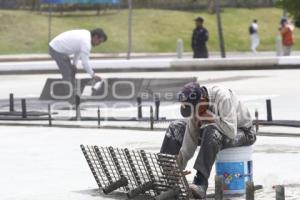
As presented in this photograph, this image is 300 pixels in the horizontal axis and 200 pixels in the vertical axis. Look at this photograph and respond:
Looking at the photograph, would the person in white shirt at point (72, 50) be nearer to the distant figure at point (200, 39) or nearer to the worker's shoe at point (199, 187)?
the worker's shoe at point (199, 187)

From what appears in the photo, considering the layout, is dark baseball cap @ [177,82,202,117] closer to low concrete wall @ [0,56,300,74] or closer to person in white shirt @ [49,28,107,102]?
person in white shirt @ [49,28,107,102]

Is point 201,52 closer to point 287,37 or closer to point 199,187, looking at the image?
point 287,37

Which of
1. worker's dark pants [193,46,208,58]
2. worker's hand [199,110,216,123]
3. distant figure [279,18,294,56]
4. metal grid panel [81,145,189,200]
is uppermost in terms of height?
distant figure [279,18,294,56]

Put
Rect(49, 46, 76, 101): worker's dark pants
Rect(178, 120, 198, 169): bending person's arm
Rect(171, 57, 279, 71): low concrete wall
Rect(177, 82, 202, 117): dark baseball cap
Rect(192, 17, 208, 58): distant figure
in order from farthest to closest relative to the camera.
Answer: Rect(192, 17, 208, 58): distant figure, Rect(171, 57, 279, 71): low concrete wall, Rect(49, 46, 76, 101): worker's dark pants, Rect(178, 120, 198, 169): bending person's arm, Rect(177, 82, 202, 117): dark baseball cap

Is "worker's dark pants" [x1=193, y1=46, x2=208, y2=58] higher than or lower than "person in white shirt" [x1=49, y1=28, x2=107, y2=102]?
higher

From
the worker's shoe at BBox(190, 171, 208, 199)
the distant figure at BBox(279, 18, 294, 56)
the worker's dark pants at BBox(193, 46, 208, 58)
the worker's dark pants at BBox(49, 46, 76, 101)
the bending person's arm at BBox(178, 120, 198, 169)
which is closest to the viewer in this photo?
the worker's shoe at BBox(190, 171, 208, 199)

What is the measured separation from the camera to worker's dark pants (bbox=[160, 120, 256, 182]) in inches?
337

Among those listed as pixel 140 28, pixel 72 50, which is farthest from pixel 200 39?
pixel 140 28

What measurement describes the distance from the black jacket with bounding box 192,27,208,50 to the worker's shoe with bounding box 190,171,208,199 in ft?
73.8

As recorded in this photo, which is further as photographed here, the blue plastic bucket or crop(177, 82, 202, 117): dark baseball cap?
the blue plastic bucket

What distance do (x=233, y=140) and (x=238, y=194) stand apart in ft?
1.64

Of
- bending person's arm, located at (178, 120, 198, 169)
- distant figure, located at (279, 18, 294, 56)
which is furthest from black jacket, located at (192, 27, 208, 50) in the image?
bending person's arm, located at (178, 120, 198, 169)

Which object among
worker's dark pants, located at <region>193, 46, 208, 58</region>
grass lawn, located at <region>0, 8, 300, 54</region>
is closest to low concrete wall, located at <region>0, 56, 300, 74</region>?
worker's dark pants, located at <region>193, 46, 208, 58</region>

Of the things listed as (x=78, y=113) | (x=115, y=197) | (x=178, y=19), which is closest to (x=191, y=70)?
(x=78, y=113)
